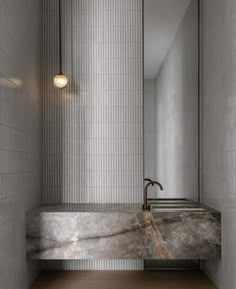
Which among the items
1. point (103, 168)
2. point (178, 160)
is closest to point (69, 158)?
point (103, 168)

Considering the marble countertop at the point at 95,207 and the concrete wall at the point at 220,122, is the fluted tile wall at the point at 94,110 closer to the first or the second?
the marble countertop at the point at 95,207

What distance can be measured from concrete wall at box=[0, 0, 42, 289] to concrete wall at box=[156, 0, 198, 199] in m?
0.87

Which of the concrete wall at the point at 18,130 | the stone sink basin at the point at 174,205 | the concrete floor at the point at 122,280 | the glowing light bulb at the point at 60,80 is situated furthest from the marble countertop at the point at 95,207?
the glowing light bulb at the point at 60,80

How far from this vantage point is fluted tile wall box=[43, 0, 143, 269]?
10.0ft

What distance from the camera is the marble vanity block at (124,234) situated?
8.31ft

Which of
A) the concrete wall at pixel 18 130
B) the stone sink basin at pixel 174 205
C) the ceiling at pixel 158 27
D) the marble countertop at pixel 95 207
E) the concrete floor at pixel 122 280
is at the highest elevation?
the ceiling at pixel 158 27

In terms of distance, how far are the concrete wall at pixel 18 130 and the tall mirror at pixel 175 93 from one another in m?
0.82

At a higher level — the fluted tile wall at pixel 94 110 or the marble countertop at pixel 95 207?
the fluted tile wall at pixel 94 110

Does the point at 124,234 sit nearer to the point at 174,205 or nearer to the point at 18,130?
the point at 174,205

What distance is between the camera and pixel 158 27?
2.99 metres

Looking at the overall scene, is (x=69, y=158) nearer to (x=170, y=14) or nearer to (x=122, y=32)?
(x=122, y=32)

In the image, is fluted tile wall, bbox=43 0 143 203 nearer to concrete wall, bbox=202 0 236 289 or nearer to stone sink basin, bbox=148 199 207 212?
stone sink basin, bbox=148 199 207 212

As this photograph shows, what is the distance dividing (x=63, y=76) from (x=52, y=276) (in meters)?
1.37

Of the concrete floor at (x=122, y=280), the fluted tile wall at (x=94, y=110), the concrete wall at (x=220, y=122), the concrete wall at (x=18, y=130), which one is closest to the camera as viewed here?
the concrete wall at (x=18, y=130)
